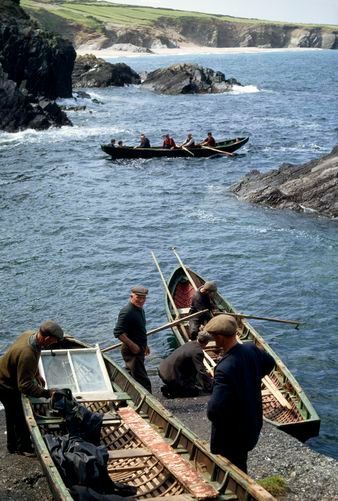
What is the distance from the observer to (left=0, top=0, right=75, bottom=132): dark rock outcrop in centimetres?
6266

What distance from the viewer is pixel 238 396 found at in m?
9.44

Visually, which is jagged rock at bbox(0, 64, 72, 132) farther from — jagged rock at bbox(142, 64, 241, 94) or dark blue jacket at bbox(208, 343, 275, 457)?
dark blue jacket at bbox(208, 343, 275, 457)

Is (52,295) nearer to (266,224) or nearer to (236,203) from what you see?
(266,224)

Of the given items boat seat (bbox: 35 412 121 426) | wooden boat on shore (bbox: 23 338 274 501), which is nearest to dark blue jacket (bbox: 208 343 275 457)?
wooden boat on shore (bbox: 23 338 274 501)

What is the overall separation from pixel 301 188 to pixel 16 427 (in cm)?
2541

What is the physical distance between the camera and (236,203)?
125 feet

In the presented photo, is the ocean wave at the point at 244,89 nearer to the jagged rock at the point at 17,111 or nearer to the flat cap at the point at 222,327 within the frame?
the jagged rock at the point at 17,111

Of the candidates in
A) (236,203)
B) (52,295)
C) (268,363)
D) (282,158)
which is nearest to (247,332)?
(52,295)

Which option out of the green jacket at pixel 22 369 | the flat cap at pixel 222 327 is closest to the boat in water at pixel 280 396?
the green jacket at pixel 22 369

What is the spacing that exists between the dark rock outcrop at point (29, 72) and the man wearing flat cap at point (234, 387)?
55.4 metres

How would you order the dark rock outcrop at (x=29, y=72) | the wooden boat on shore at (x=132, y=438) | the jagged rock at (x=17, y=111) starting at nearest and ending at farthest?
1. the wooden boat on shore at (x=132, y=438)
2. the jagged rock at (x=17, y=111)
3. the dark rock outcrop at (x=29, y=72)

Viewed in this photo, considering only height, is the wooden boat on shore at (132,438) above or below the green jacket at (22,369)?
below

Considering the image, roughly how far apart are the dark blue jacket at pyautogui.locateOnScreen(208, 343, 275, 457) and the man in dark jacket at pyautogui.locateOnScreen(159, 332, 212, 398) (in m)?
6.31

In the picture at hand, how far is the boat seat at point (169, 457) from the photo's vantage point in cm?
1073
